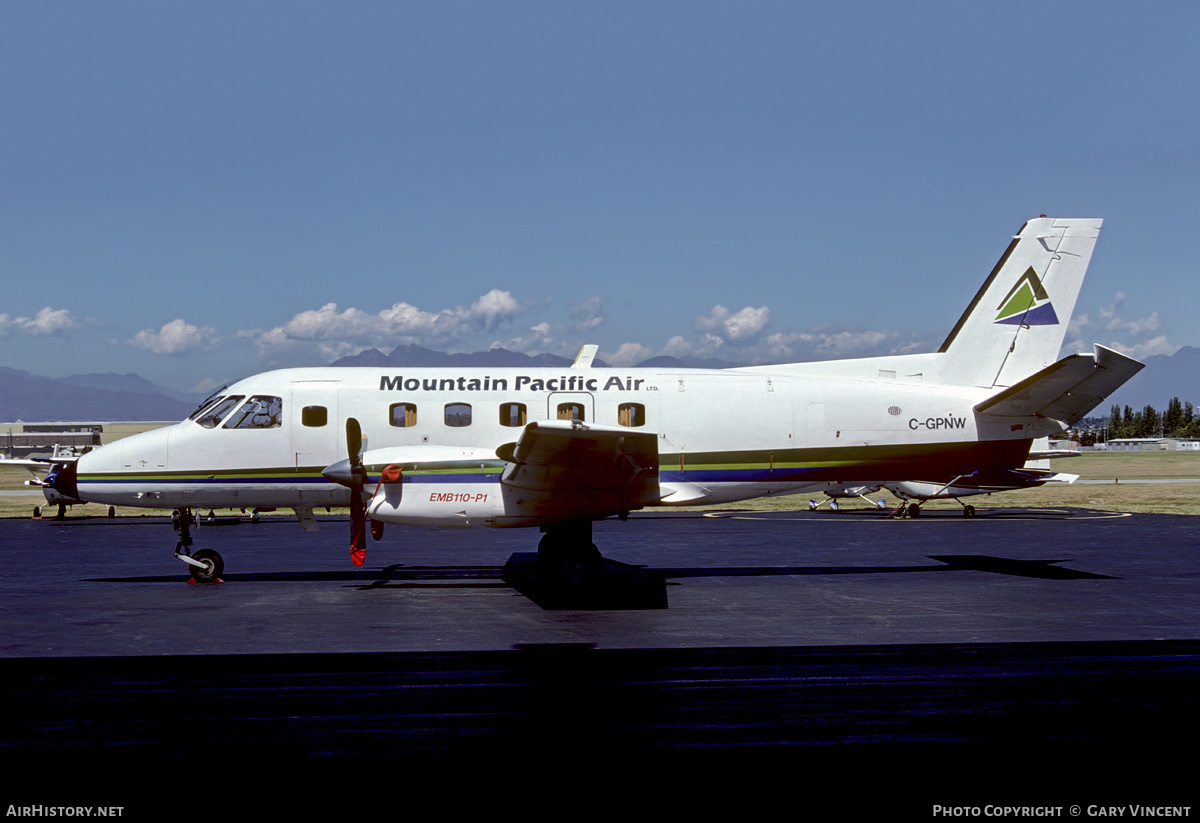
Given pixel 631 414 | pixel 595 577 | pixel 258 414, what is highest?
pixel 258 414

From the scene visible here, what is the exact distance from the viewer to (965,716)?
734 centimetres

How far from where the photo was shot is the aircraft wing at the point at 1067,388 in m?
14.2

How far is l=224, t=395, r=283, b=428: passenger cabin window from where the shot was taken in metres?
15.6

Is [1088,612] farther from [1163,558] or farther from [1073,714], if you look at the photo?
[1163,558]

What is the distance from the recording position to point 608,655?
973cm

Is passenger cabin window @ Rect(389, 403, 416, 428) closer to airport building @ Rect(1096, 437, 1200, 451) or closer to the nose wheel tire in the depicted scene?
the nose wheel tire

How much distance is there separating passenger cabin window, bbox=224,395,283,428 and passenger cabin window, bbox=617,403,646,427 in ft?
20.0

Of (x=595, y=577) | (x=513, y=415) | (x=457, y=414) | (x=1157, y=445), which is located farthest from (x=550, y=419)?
(x=1157, y=445)

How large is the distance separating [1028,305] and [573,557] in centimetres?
1046

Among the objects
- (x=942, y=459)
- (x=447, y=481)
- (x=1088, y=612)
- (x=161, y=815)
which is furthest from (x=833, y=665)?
(x=942, y=459)

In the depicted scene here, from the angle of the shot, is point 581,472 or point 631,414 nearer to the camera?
point 581,472

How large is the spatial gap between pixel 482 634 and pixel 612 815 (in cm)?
565

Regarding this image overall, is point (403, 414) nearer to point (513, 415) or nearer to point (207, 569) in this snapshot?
point (513, 415)

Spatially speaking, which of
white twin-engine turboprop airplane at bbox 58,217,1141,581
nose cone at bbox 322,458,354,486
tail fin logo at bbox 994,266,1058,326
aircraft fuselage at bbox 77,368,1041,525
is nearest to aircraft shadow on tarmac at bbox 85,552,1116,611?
white twin-engine turboprop airplane at bbox 58,217,1141,581
